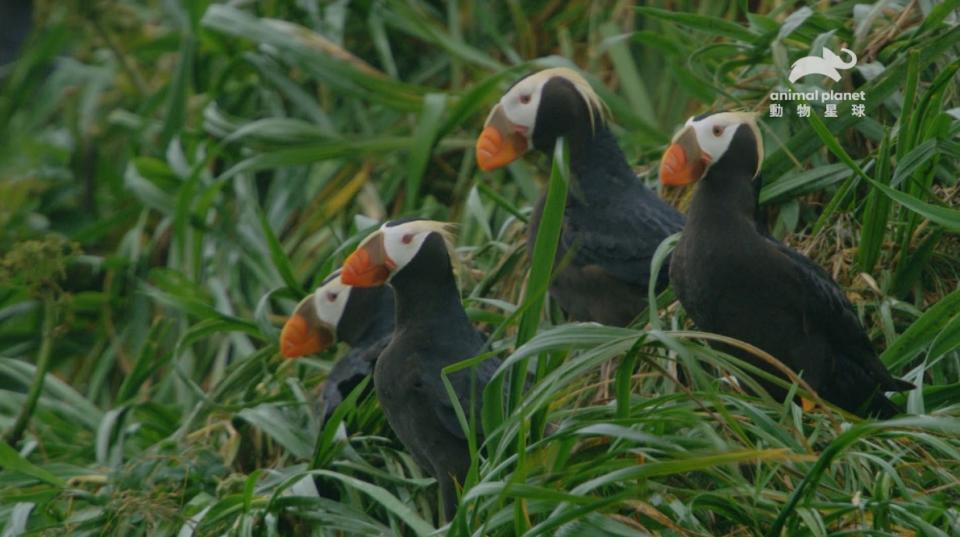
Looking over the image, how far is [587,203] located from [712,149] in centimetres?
54

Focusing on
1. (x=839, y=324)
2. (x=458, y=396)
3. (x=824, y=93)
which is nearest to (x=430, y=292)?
(x=458, y=396)

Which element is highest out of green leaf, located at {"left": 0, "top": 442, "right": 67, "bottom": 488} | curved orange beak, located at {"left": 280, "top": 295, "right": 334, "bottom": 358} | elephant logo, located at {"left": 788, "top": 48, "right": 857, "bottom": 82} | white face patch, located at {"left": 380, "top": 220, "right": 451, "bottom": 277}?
elephant logo, located at {"left": 788, "top": 48, "right": 857, "bottom": 82}

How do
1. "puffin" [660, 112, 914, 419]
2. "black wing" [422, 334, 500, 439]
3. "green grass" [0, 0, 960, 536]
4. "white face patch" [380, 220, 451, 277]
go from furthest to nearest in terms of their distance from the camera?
1. "white face patch" [380, 220, 451, 277]
2. "black wing" [422, 334, 500, 439]
3. "puffin" [660, 112, 914, 419]
4. "green grass" [0, 0, 960, 536]

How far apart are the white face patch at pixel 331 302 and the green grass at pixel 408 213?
6.9 inches

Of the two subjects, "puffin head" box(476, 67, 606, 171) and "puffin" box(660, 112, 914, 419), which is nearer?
"puffin" box(660, 112, 914, 419)

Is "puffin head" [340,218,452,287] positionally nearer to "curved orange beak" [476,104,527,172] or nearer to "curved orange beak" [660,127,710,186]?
"curved orange beak" [476,104,527,172]

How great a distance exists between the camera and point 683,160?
112 inches

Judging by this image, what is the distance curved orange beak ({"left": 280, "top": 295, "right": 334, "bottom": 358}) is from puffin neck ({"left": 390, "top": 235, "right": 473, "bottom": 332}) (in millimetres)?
529

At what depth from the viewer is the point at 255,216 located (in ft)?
15.6

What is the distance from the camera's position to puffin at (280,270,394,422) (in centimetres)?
351

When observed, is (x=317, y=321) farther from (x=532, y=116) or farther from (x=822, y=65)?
(x=822, y=65)

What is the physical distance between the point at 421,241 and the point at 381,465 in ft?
1.90

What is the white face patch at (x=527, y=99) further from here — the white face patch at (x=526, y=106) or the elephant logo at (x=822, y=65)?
the elephant logo at (x=822, y=65)

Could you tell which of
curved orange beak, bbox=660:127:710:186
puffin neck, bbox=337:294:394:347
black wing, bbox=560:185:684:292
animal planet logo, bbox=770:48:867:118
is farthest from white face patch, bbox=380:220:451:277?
animal planet logo, bbox=770:48:867:118
